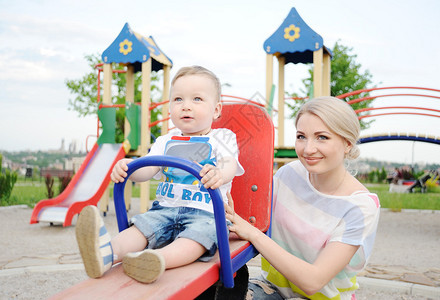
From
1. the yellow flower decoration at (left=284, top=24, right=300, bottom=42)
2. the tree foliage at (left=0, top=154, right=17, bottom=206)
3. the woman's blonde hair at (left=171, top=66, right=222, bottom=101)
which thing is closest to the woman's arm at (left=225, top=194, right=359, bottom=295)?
the woman's blonde hair at (left=171, top=66, right=222, bottom=101)

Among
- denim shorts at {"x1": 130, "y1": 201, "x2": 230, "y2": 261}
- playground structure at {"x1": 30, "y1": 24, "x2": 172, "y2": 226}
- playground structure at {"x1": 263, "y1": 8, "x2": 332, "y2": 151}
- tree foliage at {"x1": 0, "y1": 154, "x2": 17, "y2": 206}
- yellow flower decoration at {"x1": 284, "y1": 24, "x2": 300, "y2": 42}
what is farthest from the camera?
tree foliage at {"x1": 0, "y1": 154, "x2": 17, "y2": 206}

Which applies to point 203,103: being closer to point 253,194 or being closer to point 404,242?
point 253,194

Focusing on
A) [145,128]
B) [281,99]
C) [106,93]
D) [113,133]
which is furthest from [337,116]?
[106,93]

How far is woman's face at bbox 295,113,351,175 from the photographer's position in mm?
1497

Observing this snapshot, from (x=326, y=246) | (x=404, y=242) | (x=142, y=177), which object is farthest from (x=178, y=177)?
(x=404, y=242)

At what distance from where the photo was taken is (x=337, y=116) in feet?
4.89

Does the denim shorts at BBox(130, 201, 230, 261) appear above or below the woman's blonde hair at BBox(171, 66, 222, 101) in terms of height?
below

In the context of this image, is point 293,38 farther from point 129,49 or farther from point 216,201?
point 216,201

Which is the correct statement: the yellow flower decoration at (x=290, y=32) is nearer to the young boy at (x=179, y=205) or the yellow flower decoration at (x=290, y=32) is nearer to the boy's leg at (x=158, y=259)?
the young boy at (x=179, y=205)

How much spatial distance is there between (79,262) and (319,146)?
296cm

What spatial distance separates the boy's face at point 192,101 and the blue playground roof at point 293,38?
16.9ft

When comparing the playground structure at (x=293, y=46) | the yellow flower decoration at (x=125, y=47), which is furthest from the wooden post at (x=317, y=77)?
the yellow flower decoration at (x=125, y=47)

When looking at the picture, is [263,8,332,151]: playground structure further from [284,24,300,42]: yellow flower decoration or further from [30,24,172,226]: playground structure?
[30,24,172,226]: playground structure

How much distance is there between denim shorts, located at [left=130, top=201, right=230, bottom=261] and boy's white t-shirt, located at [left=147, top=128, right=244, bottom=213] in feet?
0.11
